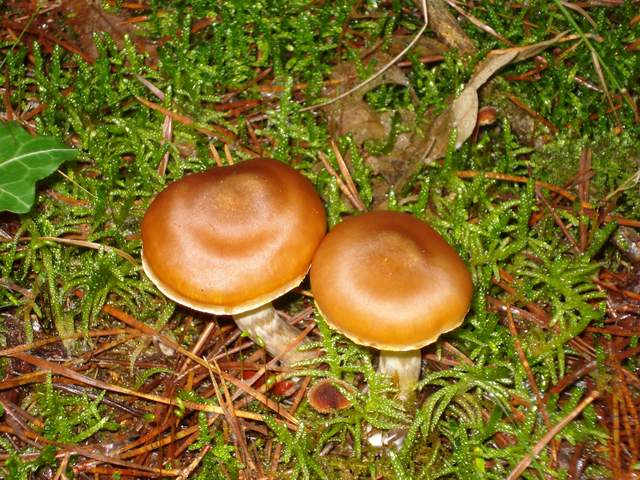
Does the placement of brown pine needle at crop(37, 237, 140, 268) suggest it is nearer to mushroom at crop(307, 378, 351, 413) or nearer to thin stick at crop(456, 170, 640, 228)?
mushroom at crop(307, 378, 351, 413)

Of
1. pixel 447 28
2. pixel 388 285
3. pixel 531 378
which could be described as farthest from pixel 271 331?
pixel 447 28

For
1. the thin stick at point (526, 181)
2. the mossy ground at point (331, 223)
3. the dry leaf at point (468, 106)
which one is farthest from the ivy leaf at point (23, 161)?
the thin stick at point (526, 181)

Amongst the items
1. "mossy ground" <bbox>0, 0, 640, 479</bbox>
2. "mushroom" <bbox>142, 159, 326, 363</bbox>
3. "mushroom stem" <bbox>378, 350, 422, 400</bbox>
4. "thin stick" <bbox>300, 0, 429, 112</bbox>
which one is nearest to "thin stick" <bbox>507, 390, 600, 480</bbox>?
"mossy ground" <bbox>0, 0, 640, 479</bbox>

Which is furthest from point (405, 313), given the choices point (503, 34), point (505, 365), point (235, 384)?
point (503, 34)

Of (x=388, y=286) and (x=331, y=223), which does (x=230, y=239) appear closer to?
(x=388, y=286)

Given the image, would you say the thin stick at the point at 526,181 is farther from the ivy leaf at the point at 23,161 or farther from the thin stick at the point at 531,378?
the ivy leaf at the point at 23,161
